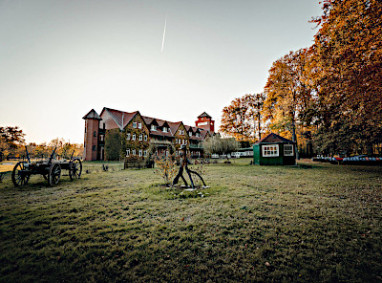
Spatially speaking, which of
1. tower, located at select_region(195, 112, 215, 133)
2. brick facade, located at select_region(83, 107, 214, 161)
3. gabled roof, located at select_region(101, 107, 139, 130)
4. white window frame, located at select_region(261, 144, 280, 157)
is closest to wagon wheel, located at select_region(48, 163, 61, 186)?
brick facade, located at select_region(83, 107, 214, 161)

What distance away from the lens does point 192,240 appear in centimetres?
335

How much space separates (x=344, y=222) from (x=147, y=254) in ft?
15.1

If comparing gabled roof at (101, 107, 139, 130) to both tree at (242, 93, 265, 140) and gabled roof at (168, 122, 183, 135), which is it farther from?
tree at (242, 93, 265, 140)

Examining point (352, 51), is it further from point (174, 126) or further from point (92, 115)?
point (174, 126)

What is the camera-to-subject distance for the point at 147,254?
2.89 meters

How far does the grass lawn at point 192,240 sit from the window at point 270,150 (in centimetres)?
1511

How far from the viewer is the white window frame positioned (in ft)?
67.1

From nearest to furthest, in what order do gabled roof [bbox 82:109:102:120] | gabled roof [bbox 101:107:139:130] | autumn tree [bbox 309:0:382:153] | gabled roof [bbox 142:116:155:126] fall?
autumn tree [bbox 309:0:382:153] < gabled roof [bbox 82:109:102:120] < gabled roof [bbox 101:107:139:130] < gabled roof [bbox 142:116:155:126]

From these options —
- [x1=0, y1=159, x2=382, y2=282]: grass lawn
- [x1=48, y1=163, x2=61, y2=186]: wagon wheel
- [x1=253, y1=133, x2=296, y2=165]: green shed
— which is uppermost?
[x1=253, y1=133, x2=296, y2=165]: green shed

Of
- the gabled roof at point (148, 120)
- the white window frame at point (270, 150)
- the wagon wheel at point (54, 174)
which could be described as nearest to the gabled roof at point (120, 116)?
the gabled roof at point (148, 120)

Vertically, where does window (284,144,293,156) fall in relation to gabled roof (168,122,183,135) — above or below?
below

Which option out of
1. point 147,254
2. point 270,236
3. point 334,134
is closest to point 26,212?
point 147,254

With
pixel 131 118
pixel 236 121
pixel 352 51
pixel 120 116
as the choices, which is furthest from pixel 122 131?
pixel 352 51

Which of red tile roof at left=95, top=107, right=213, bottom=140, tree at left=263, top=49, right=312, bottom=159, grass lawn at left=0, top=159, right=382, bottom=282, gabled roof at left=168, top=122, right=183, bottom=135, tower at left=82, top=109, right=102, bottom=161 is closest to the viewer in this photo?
grass lawn at left=0, top=159, right=382, bottom=282
